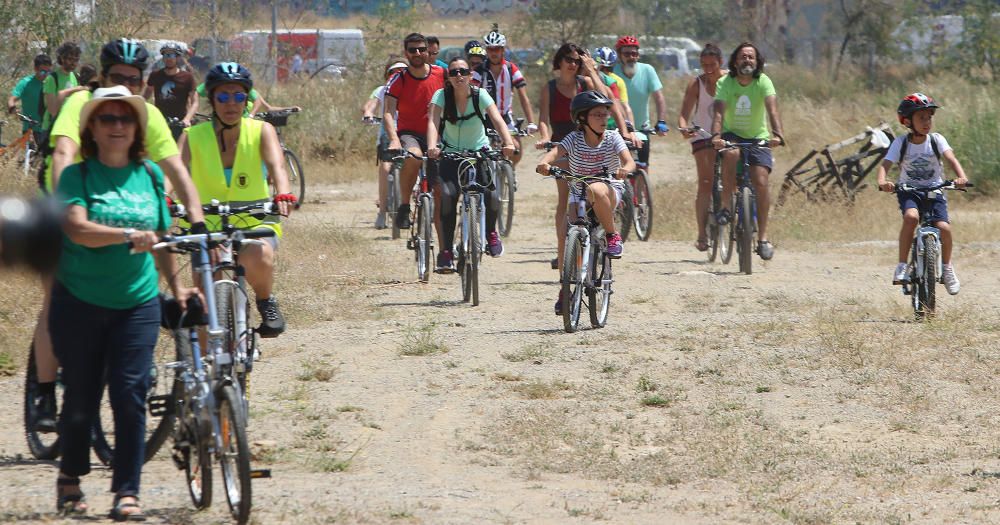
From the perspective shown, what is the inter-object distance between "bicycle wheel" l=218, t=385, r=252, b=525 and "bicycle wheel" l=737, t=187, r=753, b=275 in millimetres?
8057

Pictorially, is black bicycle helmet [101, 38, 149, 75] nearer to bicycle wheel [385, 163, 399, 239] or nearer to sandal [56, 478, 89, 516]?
sandal [56, 478, 89, 516]

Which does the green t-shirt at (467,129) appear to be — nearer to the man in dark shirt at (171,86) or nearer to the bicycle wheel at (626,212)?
the bicycle wheel at (626,212)

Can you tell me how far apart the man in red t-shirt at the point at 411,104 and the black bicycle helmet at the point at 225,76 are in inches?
204

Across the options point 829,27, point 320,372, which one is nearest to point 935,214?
point 320,372

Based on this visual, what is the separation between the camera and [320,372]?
8.71m

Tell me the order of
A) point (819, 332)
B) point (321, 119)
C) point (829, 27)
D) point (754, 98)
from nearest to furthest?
point (819, 332) → point (754, 98) → point (321, 119) → point (829, 27)

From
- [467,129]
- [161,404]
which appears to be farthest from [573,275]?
[161,404]

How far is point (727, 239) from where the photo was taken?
1419cm

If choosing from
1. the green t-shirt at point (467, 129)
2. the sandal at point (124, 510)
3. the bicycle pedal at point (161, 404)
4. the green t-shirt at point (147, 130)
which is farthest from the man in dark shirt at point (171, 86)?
the sandal at point (124, 510)

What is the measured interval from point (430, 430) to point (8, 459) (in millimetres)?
1963

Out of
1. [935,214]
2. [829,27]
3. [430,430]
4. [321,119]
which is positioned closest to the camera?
[430,430]

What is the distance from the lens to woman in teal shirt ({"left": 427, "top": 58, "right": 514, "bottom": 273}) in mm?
11562

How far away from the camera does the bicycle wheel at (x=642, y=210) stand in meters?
15.4

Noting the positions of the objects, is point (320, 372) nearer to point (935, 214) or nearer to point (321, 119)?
point (935, 214)
